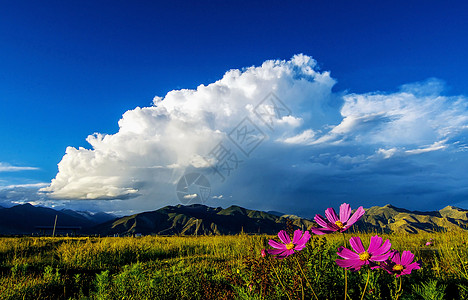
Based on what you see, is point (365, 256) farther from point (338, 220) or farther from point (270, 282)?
point (270, 282)

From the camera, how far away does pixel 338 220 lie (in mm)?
1368

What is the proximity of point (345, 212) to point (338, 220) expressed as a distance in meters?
0.05

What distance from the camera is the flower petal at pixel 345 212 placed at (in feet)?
4.37

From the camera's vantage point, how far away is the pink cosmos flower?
124 centimetres

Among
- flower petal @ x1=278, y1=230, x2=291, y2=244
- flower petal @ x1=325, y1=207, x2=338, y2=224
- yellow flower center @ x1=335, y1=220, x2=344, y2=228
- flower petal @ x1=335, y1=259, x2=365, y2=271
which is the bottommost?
flower petal @ x1=335, y1=259, x2=365, y2=271

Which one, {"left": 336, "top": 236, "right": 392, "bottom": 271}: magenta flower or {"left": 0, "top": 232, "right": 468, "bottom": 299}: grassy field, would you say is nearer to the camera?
{"left": 336, "top": 236, "right": 392, "bottom": 271}: magenta flower

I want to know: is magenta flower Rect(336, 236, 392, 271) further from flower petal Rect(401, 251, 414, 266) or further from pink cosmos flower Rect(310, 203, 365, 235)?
flower petal Rect(401, 251, 414, 266)

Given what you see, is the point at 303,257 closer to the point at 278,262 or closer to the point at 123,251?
the point at 278,262

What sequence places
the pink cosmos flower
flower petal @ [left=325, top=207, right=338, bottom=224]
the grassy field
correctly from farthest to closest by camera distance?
the grassy field → flower petal @ [left=325, top=207, right=338, bottom=224] → the pink cosmos flower

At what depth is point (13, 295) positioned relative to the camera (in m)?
4.05

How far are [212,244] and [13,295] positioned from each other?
821cm

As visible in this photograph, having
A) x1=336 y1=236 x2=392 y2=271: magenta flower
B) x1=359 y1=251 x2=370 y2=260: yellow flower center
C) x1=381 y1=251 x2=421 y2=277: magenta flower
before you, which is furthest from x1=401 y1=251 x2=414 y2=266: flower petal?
x1=359 y1=251 x2=370 y2=260: yellow flower center

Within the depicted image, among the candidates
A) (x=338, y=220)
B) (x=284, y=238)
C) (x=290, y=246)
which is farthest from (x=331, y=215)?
(x=284, y=238)

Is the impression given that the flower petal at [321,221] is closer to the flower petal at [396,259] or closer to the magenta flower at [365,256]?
the magenta flower at [365,256]
